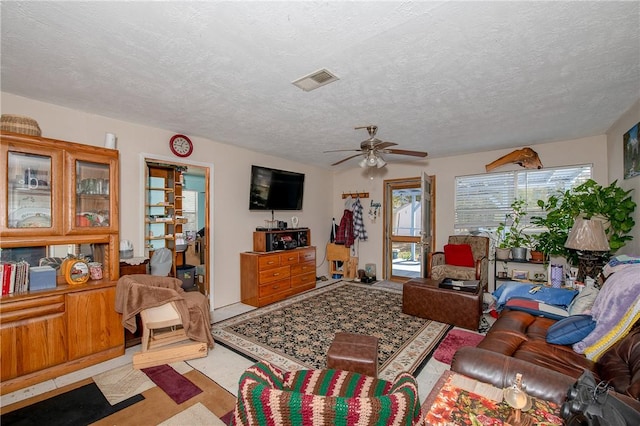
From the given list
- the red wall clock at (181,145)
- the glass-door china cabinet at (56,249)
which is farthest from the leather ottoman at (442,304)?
the red wall clock at (181,145)

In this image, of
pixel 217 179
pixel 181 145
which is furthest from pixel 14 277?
pixel 217 179

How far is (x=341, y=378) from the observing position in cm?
146

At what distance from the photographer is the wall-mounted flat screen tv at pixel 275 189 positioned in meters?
4.50

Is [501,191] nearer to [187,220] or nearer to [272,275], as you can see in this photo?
[272,275]

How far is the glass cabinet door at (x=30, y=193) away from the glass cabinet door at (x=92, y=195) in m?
0.12

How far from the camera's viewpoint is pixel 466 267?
163 inches

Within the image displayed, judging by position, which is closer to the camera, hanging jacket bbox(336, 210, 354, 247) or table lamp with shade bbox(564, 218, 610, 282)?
table lamp with shade bbox(564, 218, 610, 282)

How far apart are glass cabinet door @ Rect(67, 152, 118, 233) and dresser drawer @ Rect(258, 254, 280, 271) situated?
192 cm

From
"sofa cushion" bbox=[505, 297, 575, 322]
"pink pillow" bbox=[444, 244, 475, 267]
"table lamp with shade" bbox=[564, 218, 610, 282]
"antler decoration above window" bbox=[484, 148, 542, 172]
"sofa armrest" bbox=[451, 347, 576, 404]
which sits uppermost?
"antler decoration above window" bbox=[484, 148, 542, 172]

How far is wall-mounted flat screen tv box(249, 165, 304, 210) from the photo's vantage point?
177 inches

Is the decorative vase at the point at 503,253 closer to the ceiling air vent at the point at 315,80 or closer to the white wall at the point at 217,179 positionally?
the white wall at the point at 217,179

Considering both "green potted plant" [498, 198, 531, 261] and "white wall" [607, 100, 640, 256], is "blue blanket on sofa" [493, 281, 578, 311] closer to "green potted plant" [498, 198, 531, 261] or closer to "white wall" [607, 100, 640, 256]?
"white wall" [607, 100, 640, 256]

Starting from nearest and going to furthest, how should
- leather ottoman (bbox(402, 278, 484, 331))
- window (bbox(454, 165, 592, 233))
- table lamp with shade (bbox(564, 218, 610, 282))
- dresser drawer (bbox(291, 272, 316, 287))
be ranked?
table lamp with shade (bbox(564, 218, 610, 282)) → leather ottoman (bbox(402, 278, 484, 331)) → window (bbox(454, 165, 592, 233)) → dresser drawer (bbox(291, 272, 316, 287))

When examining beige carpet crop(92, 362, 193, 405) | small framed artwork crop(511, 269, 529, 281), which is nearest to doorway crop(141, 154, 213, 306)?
beige carpet crop(92, 362, 193, 405)
